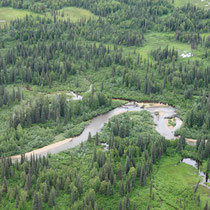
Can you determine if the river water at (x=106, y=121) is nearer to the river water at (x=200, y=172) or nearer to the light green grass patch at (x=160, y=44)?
the river water at (x=200, y=172)

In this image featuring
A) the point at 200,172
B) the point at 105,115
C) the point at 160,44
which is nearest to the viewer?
the point at 200,172

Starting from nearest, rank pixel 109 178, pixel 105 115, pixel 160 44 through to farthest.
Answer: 1. pixel 109 178
2. pixel 105 115
3. pixel 160 44

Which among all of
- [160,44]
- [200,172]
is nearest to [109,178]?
[200,172]

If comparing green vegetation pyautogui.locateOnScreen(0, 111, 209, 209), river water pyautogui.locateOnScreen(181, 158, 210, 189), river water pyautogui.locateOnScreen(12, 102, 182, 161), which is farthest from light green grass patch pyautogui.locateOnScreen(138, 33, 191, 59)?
green vegetation pyautogui.locateOnScreen(0, 111, 209, 209)

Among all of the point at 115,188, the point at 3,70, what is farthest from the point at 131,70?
the point at 115,188

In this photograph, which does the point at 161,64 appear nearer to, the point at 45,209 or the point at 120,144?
the point at 120,144

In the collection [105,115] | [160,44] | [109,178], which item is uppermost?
[160,44]

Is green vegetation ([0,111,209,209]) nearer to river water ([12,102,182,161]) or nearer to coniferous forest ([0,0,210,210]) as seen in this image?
coniferous forest ([0,0,210,210])

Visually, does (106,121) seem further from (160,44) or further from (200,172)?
(160,44)

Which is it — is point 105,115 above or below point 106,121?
above
